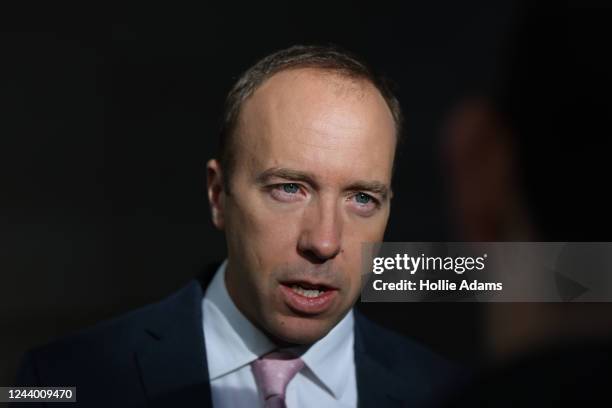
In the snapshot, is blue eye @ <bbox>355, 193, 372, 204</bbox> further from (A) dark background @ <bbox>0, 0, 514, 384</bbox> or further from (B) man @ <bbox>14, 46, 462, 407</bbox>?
(A) dark background @ <bbox>0, 0, 514, 384</bbox>

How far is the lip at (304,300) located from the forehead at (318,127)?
24 centimetres

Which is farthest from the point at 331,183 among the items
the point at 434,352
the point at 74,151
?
the point at 74,151

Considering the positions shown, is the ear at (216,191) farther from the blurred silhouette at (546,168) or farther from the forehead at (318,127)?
the blurred silhouette at (546,168)

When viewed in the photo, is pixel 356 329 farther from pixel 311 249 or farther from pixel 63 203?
pixel 63 203

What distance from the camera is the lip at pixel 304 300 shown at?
5.84 feet

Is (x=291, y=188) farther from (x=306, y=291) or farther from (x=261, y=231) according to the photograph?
(x=306, y=291)

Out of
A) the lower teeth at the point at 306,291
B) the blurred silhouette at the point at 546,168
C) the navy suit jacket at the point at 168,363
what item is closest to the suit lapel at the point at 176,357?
the navy suit jacket at the point at 168,363

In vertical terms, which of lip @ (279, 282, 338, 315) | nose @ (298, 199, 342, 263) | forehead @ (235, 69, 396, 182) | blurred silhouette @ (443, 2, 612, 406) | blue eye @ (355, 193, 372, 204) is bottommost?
blurred silhouette @ (443, 2, 612, 406)

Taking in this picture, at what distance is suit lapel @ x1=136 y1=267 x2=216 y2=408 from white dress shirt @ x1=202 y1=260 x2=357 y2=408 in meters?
0.02

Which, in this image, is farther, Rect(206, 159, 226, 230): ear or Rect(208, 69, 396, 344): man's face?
Rect(206, 159, 226, 230): ear

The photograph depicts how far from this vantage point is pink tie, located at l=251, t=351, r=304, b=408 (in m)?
1.77

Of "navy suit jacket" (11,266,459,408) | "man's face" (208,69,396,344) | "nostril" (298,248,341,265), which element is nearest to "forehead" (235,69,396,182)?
"man's face" (208,69,396,344)

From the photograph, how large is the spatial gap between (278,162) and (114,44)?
1.51ft

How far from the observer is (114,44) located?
1.90 metres
